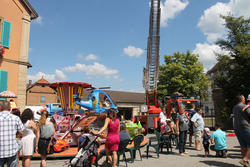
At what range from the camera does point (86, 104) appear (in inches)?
423

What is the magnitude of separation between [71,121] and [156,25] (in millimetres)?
12010

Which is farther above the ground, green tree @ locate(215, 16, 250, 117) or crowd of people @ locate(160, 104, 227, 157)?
green tree @ locate(215, 16, 250, 117)

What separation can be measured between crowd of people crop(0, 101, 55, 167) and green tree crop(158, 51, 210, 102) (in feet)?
74.9

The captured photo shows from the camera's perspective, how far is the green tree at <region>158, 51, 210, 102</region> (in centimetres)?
2672

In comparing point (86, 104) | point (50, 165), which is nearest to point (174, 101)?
point (86, 104)

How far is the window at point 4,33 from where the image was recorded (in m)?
12.6

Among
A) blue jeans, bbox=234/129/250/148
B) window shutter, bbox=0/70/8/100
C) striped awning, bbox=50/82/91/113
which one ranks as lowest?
blue jeans, bbox=234/129/250/148

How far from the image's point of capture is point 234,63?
17078 millimetres

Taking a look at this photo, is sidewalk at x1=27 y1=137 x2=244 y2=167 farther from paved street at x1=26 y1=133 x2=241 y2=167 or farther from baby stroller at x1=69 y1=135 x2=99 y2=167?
baby stroller at x1=69 y1=135 x2=99 y2=167

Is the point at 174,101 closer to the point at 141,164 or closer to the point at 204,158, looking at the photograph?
the point at 204,158

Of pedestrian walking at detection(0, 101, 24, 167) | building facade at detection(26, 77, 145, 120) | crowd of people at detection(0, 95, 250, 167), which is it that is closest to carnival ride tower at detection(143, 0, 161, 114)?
crowd of people at detection(0, 95, 250, 167)

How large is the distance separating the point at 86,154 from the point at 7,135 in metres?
1.87

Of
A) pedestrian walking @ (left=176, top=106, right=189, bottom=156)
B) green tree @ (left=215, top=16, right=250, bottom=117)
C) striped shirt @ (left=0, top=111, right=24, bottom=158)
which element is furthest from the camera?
green tree @ (left=215, top=16, right=250, bottom=117)

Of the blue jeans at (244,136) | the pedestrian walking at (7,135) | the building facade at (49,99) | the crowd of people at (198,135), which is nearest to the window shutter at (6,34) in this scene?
the pedestrian walking at (7,135)
